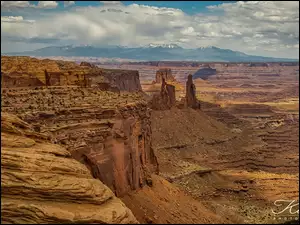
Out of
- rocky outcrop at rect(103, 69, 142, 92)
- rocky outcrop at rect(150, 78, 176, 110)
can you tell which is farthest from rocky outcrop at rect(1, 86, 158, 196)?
rocky outcrop at rect(103, 69, 142, 92)

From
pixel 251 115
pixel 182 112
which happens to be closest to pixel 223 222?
pixel 182 112

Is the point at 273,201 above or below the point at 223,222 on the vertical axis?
below

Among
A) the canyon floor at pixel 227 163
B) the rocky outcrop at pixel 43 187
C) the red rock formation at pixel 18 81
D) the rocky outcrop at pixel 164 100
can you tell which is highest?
the red rock formation at pixel 18 81

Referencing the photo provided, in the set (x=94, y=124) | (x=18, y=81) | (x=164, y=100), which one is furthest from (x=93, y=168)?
(x=164, y=100)

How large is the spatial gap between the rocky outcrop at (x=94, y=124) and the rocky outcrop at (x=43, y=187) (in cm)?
349

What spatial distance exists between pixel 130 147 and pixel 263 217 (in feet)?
65.7

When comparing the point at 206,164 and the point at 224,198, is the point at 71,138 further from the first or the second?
the point at 206,164

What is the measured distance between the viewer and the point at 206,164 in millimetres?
85875

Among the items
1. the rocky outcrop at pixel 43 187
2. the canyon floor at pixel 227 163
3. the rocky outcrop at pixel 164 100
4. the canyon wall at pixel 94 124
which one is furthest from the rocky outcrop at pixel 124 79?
the rocky outcrop at pixel 43 187

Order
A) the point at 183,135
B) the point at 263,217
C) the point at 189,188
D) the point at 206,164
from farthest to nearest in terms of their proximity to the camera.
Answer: the point at 183,135
the point at 206,164
the point at 189,188
the point at 263,217

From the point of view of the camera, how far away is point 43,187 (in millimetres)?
26547

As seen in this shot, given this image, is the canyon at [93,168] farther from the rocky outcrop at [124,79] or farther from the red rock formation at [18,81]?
the rocky outcrop at [124,79]

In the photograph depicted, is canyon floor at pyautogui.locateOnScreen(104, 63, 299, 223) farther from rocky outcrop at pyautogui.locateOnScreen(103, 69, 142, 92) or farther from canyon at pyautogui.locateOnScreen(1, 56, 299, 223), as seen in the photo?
rocky outcrop at pyautogui.locateOnScreen(103, 69, 142, 92)

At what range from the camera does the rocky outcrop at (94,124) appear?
33031mm
